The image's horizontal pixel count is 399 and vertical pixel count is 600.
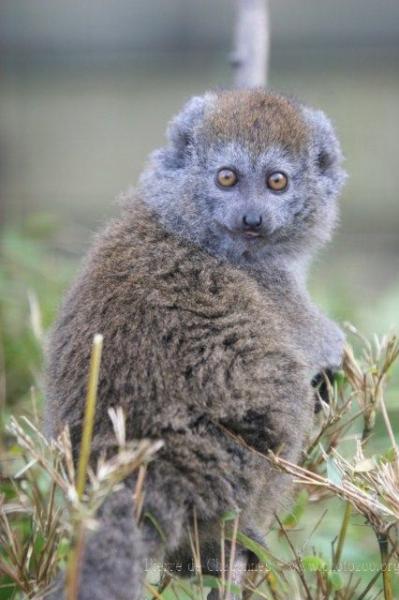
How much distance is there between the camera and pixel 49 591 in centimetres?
331

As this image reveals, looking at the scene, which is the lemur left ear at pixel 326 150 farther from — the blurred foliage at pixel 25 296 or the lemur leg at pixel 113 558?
the lemur leg at pixel 113 558

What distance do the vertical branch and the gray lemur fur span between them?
3.31ft

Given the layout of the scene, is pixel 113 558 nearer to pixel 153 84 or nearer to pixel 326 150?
pixel 326 150

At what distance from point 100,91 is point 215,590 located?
7907 mm

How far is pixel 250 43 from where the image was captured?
19.3 feet

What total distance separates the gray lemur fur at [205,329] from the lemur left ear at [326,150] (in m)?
0.01

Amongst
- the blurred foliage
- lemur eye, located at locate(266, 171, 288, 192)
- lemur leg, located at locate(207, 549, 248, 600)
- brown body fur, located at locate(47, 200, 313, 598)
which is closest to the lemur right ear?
lemur eye, located at locate(266, 171, 288, 192)

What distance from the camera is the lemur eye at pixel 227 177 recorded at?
4.62m


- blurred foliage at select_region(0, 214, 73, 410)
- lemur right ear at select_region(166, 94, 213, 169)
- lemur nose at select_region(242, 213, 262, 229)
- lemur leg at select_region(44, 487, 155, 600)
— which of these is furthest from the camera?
blurred foliage at select_region(0, 214, 73, 410)

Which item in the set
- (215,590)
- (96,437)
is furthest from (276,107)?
(215,590)

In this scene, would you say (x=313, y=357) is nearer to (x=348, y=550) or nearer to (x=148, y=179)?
(x=348, y=550)

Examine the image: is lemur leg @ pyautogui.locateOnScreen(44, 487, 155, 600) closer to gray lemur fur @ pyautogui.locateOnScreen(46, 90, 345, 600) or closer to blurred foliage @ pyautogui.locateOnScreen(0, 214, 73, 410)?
gray lemur fur @ pyautogui.locateOnScreen(46, 90, 345, 600)

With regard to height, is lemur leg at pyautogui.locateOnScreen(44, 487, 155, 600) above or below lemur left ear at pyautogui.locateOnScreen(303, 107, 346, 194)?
below

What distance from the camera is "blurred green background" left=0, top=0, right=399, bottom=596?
1062 centimetres
